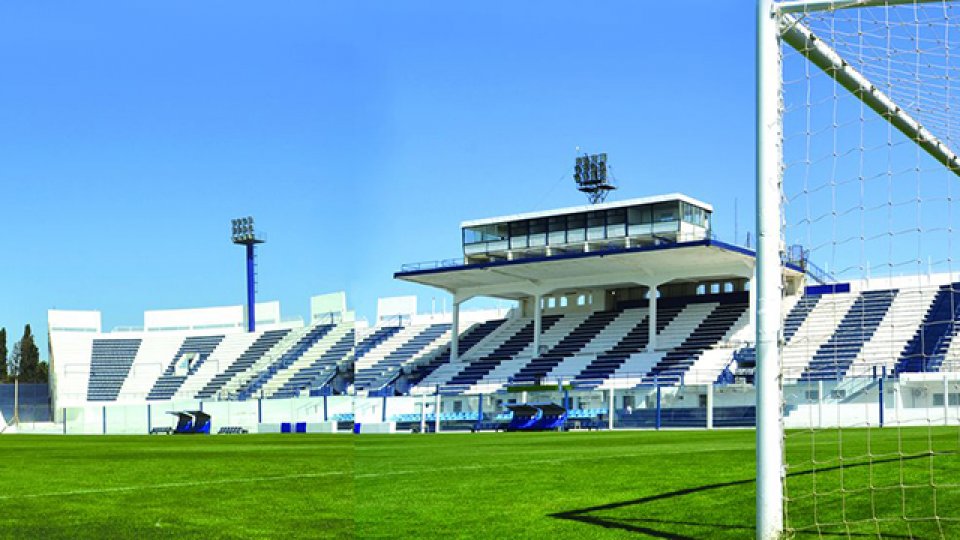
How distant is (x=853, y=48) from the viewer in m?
6.51

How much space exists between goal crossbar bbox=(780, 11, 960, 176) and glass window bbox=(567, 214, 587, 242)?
31.5m

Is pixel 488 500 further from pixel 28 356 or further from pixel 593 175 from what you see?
pixel 28 356

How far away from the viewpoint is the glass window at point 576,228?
40156mm

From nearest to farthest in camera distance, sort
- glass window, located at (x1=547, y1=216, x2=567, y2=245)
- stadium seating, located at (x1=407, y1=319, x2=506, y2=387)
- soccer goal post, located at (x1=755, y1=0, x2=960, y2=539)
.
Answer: soccer goal post, located at (x1=755, y1=0, x2=960, y2=539) → glass window, located at (x1=547, y1=216, x2=567, y2=245) → stadium seating, located at (x1=407, y1=319, x2=506, y2=387)

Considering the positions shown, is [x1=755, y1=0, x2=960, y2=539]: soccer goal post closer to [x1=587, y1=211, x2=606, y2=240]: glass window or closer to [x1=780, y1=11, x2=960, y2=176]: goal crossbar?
[x1=780, y1=11, x2=960, y2=176]: goal crossbar

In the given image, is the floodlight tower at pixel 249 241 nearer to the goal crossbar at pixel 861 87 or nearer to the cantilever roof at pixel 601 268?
the cantilever roof at pixel 601 268

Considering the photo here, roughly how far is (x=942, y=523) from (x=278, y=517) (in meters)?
3.36

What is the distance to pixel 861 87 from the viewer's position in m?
7.00

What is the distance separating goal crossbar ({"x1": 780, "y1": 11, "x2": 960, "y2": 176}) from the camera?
5.70 meters

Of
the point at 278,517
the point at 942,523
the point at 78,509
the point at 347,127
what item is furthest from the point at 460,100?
the point at 78,509

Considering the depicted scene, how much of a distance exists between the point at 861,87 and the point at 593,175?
43.0 m

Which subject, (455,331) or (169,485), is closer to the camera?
(169,485)

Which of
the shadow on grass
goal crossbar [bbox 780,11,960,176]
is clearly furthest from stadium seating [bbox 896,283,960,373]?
the shadow on grass

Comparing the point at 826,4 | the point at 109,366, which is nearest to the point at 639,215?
the point at 109,366
